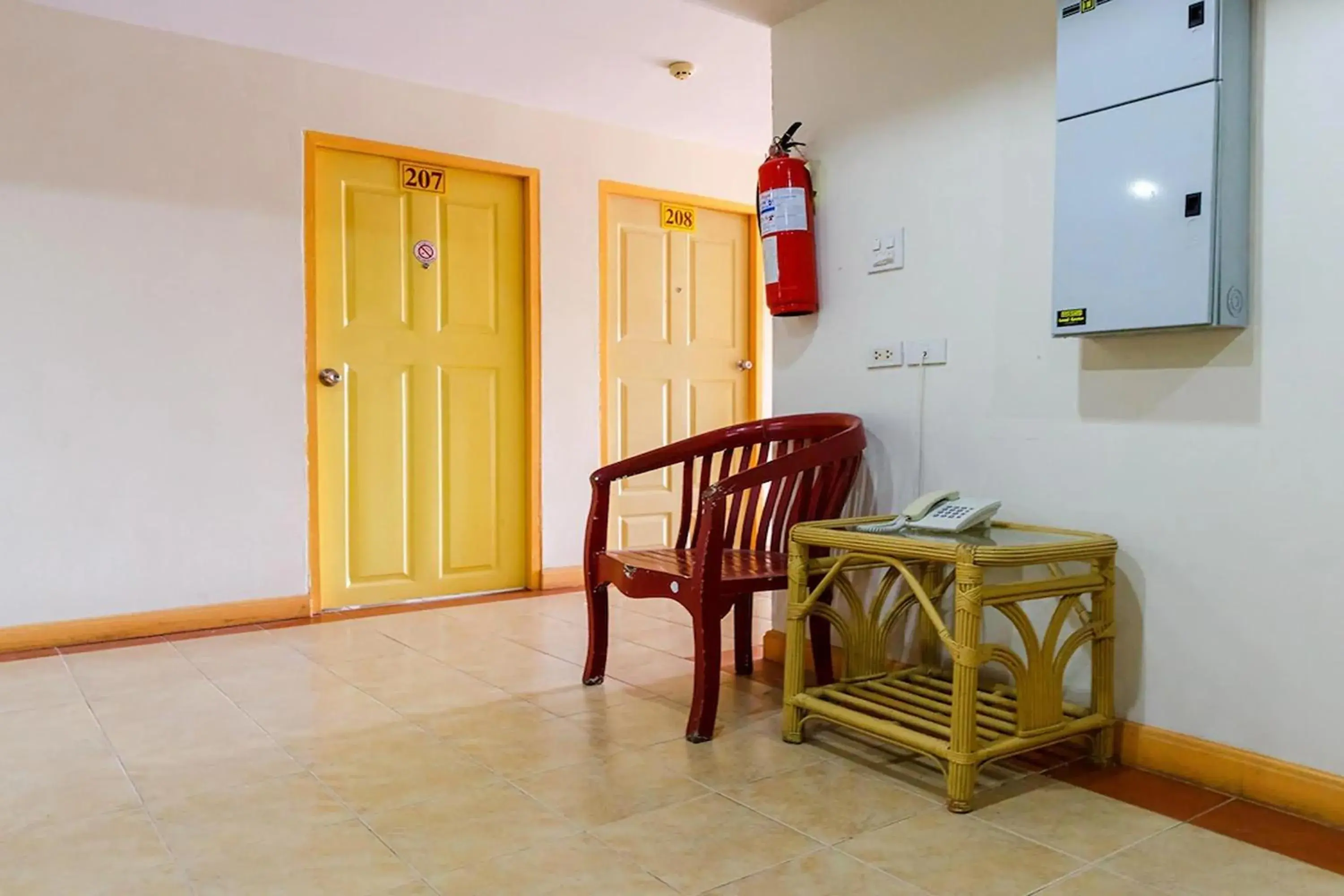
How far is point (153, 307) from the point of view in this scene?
3.37m

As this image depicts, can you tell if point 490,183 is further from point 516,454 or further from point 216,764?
point 216,764

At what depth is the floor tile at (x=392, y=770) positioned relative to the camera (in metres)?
1.90

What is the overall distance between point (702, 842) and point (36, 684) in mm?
2187

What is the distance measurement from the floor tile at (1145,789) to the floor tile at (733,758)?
559 mm

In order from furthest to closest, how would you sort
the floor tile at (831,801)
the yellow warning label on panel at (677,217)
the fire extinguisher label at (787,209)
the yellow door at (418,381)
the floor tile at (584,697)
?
1. the yellow warning label on panel at (677,217)
2. the yellow door at (418,381)
3. the fire extinguisher label at (787,209)
4. the floor tile at (584,697)
5. the floor tile at (831,801)

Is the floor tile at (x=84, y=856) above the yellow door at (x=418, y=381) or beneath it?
beneath

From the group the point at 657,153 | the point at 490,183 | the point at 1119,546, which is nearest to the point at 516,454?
the point at 490,183

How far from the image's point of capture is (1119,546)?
210 cm

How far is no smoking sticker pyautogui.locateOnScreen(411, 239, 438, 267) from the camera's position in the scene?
13.1 ft

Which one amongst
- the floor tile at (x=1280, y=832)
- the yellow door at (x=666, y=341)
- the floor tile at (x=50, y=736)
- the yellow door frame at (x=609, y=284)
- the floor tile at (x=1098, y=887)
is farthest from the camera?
the yellow door at (x=666, y=341)

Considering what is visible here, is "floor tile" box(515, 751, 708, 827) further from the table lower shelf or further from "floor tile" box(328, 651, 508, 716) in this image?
"floor tile" box(328, 651, 508, 716)

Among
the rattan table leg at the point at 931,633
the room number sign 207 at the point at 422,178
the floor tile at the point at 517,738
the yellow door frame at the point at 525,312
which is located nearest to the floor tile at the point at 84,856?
the floor tile at the point at 517,738

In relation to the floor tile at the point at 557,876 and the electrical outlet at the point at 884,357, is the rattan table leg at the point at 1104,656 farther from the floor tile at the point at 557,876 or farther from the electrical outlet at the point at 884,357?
the floor tile at the point at 557,876

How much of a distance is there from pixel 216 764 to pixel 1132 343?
2.24 metres
